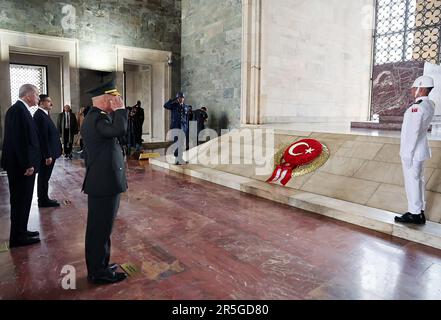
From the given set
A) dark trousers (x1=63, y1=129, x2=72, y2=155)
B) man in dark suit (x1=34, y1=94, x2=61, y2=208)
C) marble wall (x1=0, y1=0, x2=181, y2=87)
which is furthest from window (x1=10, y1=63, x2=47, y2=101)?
man in dark suit (x1=34, y1=94, x2=61, y2=208)

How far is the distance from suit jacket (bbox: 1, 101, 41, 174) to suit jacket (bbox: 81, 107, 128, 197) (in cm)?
116

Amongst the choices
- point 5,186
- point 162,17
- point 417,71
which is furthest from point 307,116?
point 5,186

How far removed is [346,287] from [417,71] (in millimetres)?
8585

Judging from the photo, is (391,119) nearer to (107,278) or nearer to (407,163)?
(407,163)

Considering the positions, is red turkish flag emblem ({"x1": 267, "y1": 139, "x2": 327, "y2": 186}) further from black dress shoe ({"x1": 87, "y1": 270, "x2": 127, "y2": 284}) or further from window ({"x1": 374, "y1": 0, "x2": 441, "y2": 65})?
window ({"x1": 374, "y1": 0, "x2": 441, "y2": 65})

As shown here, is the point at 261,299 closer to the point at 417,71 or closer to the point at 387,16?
the point at 417,71

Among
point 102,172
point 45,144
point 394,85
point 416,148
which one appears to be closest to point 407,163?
point 416,148

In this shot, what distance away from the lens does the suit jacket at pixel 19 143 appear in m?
3.35

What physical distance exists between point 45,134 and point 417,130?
4608 mm

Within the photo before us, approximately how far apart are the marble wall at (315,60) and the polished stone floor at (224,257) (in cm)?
628

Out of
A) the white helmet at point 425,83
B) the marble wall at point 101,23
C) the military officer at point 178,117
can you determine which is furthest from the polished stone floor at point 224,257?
the marble wall at point 101,23

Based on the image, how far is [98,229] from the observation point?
2.61 m

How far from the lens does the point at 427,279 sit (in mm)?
2727

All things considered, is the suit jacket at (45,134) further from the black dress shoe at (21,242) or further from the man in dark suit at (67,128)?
the man in dark suit at (67,128)
